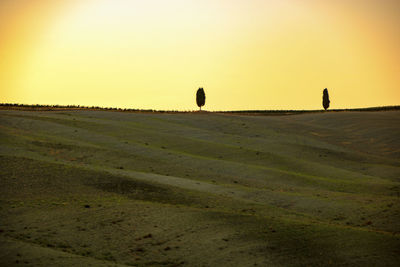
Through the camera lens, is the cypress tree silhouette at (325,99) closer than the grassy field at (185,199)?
No

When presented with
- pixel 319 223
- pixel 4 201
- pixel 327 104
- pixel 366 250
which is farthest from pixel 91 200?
pixel 327 104

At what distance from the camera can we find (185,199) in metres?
30.4

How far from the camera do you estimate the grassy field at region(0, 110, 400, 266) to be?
875 inches

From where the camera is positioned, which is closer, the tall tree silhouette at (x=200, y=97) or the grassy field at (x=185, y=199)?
the grassy field at (x=185, y=199)

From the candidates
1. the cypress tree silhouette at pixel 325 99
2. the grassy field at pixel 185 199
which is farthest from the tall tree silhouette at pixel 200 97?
the grassy field at pixel 185 199

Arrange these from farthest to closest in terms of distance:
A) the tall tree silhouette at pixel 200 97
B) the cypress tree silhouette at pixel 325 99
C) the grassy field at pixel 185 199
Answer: the cypress tree silhouette at pixel 325 99 < the tall tree silhouette at pixel 200 97 < the grassy field at pixel 185 199

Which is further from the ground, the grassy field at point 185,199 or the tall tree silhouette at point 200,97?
the tall tree silhouette at point 200,97

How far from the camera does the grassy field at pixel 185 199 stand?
72.9ft

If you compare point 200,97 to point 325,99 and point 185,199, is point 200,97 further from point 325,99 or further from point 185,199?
point 185,199

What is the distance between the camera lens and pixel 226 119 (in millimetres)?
75812

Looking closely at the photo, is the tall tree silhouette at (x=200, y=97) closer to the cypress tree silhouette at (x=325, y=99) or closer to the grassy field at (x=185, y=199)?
the cypress tree silhouette at (x=325, y=99)

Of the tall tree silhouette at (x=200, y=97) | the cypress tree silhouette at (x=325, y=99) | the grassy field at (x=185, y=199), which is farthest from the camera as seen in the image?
the cypress tree silhouette at (x=325, y=99)

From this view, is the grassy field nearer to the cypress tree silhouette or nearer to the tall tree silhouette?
the tall tree silhouette

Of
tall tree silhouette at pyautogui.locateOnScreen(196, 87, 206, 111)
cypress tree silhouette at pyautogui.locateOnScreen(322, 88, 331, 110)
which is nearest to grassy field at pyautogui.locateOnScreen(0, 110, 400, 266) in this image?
tall tree silhouette at pyautogui.locateOnScreen(196, 87, 206, 111)
